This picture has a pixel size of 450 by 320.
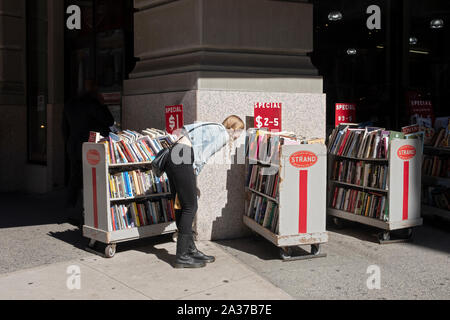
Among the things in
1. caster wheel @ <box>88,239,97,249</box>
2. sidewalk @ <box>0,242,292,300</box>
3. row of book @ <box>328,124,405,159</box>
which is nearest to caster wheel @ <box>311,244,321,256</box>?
sidewalk @ <box>0,242,292,300</box>

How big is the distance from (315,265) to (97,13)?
684cm

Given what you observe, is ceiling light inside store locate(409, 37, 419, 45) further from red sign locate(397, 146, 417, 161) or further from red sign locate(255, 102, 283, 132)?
red sign locate(255, 102, 283, 132)

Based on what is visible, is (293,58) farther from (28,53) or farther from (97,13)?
(28,53)

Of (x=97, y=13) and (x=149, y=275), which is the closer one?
(x=149, y=275)

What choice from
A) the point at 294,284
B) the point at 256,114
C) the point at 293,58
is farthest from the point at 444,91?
the point at 294,284

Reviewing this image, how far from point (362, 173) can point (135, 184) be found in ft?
9.98

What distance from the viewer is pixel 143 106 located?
7891 mm

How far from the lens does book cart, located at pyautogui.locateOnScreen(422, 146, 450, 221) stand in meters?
7.87

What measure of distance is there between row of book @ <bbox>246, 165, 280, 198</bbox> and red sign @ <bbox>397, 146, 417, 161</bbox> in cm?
173

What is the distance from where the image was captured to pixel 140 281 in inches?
214

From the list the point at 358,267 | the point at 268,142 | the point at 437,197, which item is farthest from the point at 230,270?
the point at 437,197

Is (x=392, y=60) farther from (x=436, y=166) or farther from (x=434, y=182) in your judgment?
(x=434, y=182)

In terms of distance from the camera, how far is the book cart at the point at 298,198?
5.92m

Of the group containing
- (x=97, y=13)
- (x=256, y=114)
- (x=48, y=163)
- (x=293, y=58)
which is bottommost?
(x=48, y=163)
